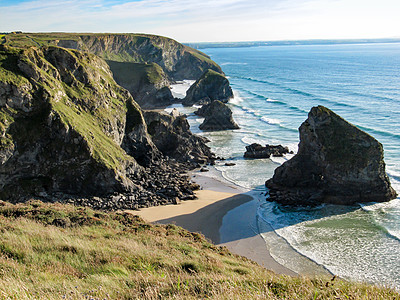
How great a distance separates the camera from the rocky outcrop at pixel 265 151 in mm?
51562

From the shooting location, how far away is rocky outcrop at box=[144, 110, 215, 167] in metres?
49.6

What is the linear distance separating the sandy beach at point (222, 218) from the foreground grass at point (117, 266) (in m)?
7.53

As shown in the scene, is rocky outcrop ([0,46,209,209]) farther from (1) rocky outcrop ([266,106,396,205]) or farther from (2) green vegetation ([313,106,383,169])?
(2) green vegetation ([313,106,383,169])

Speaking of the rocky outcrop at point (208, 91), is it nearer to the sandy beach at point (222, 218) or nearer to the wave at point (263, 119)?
the wave at point (263, 119)

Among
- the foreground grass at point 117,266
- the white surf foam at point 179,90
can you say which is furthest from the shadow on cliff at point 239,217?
the white surf foam at point 179,90

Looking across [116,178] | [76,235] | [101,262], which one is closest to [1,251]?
[101,262]

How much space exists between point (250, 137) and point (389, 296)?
56.8m

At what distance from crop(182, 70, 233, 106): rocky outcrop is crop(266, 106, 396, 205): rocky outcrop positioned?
6819 cm

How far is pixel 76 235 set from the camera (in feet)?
49.6

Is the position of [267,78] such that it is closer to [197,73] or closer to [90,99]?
[197,73]

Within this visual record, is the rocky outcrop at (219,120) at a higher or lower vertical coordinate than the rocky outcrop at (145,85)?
lower

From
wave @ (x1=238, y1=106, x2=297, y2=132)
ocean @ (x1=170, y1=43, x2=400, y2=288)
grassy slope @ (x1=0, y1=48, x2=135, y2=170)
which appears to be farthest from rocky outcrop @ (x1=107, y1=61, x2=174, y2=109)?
grassy slope @ (x1=0, y1=48, x2=135, y2=170)

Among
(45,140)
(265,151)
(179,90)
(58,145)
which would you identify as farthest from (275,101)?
(45,140)

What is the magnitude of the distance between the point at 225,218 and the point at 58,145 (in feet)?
54.7
